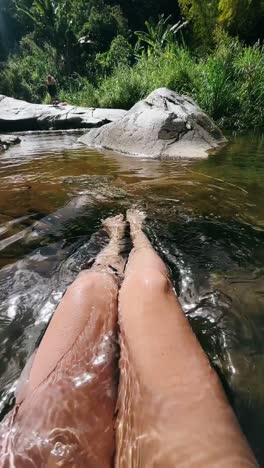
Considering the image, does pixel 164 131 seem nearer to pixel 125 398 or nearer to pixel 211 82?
pixel 211 82

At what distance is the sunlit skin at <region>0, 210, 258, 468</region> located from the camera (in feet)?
2.81

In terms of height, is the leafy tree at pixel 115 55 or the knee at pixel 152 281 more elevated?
the leafy tree at pixel 115 55

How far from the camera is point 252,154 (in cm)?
506

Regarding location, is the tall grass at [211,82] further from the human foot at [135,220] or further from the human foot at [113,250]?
the human foot at [113,250]

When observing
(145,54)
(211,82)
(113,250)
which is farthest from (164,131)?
(145,54)

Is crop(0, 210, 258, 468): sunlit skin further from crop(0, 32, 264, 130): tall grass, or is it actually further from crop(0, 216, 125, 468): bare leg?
crop(0, 32, 264, 130): tall grass

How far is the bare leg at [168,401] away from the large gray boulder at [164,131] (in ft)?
14.3

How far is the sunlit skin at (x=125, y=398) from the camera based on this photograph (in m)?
0.86

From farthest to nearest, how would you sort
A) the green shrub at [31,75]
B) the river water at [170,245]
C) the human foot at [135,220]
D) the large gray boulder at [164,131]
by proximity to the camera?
the green shrub at [31,75]
the large gray boulder at [164,131]
the human foot at [135,220]
the river water at [170,245]

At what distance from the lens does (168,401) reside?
3.07ft

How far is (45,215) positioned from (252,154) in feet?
11.9

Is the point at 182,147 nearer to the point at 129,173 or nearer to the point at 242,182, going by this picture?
the point at 129,173

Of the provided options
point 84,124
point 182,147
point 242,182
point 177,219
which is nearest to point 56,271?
point 177,219

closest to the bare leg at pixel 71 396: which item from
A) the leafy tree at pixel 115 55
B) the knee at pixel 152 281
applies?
the knee at pixel 152 281
